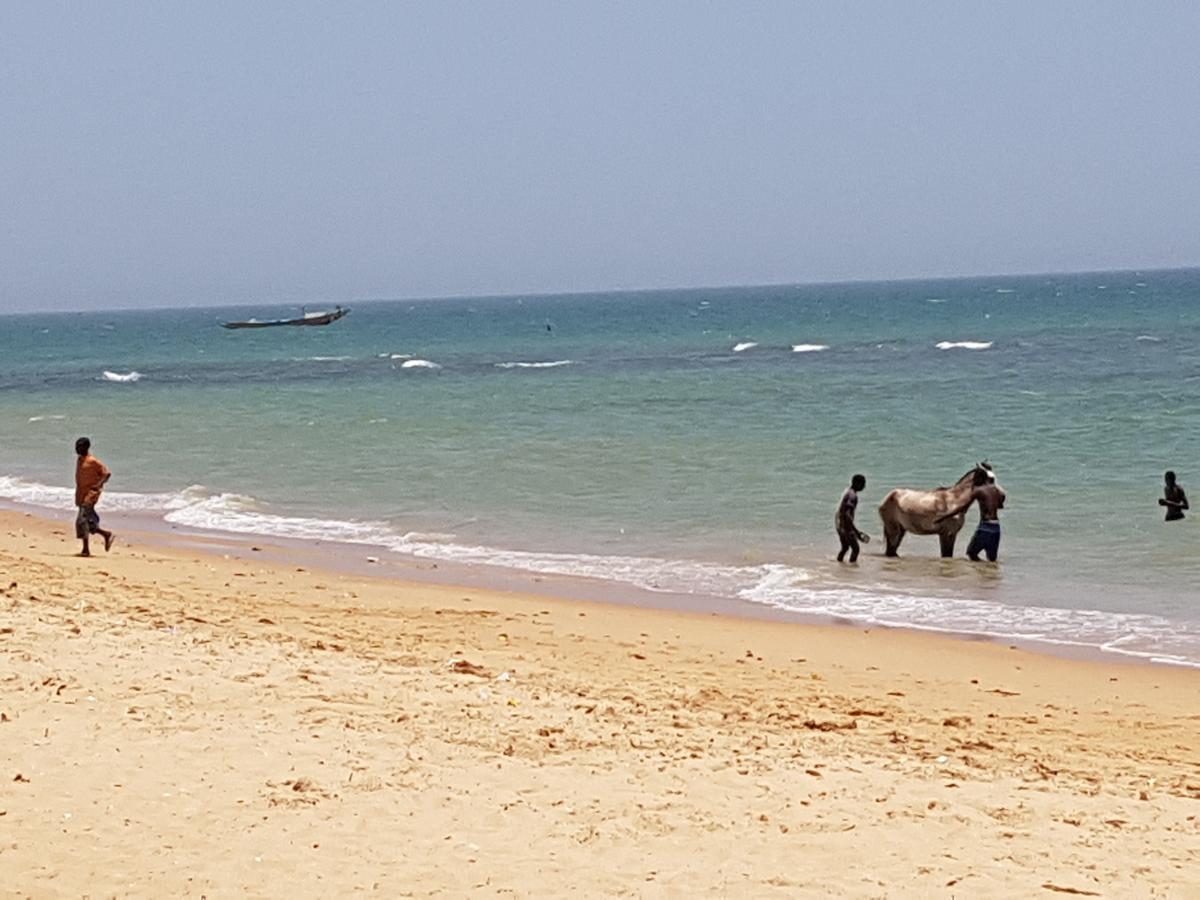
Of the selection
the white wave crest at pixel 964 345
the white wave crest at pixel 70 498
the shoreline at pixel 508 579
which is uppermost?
the white wave crest at pixel 964 345

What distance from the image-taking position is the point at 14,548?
17.6m

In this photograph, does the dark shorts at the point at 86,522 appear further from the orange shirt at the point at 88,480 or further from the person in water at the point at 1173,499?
the person in water at the point at 1173,499

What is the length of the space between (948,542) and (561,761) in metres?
10.3

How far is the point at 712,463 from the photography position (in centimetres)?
2703

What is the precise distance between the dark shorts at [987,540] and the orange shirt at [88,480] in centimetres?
961

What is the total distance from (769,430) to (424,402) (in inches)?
567

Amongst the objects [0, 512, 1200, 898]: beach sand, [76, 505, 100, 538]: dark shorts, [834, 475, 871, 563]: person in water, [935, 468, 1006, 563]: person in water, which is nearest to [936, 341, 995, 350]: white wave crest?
[935, 468, 1006, 563]: person in water

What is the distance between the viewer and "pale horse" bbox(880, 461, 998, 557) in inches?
699

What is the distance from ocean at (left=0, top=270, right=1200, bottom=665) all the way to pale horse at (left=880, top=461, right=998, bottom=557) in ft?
1.26

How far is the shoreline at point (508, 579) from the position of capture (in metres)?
13.4

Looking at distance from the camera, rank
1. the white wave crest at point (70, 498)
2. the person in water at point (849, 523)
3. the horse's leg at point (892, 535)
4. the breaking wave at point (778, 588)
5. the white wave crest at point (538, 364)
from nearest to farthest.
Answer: the breaking wave at point (778, 588) → the person in water at point (849, 523) → the horse's leg at point (892, 535) → the white wave crest at point (70, 498) → the white wave crest at point (538, 364)

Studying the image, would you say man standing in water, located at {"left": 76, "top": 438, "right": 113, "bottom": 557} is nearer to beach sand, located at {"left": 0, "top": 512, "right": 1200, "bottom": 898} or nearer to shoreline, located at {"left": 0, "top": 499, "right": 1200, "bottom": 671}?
shoreline, located at {"left": 0, "top": 499, "right": 1200, "bottom": 671}

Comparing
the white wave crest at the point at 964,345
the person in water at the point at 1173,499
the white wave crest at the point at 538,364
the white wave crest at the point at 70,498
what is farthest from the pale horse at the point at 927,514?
the white wave crest at the point at 964,345

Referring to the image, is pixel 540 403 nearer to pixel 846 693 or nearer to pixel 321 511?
pixel 321 511
